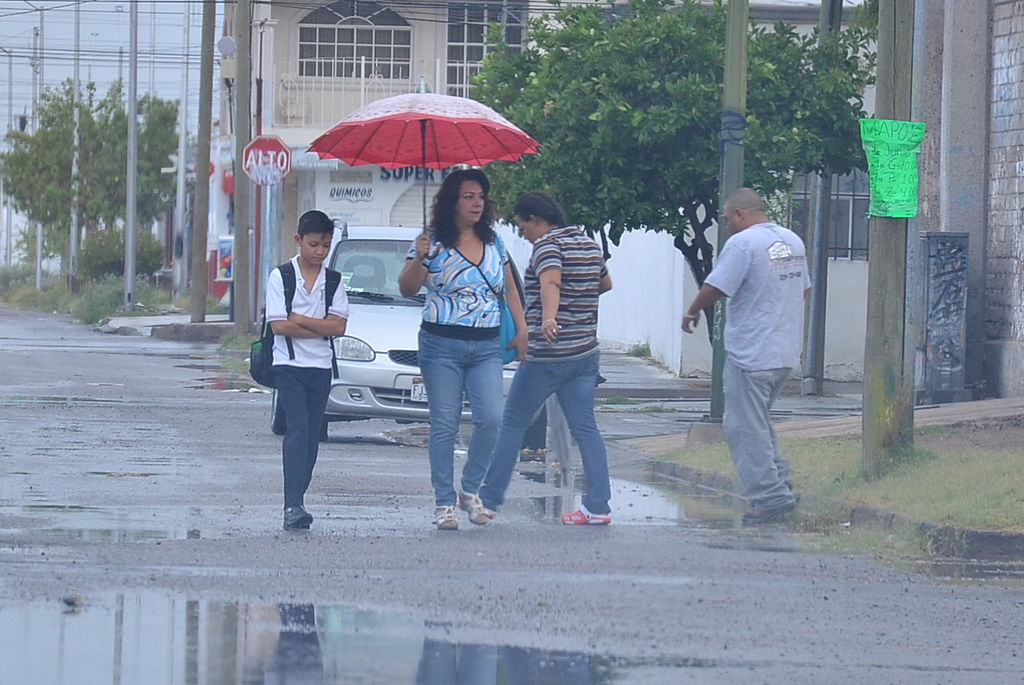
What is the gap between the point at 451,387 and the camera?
31.2ft

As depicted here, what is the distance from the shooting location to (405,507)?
33.8 ft

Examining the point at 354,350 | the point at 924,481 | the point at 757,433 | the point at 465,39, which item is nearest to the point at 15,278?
the point at 465,39

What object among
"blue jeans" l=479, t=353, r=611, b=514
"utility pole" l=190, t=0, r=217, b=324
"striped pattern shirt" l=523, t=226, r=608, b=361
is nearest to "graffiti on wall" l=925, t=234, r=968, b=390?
"blue jeans" l=479, t=353, r=611, b=514

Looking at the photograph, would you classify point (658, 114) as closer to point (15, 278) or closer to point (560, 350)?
point (560, 350)

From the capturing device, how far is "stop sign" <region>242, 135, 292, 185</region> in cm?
2506

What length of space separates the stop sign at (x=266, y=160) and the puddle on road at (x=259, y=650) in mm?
18436

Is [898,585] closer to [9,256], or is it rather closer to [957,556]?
[957,556]

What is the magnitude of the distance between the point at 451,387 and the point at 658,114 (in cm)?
789

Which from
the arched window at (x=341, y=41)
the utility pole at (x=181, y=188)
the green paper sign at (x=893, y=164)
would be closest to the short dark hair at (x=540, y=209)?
the green paper sign at (x=893, y=164)

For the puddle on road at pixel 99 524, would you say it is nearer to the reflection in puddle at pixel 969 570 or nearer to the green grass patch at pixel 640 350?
the reflection in puddle at pixel 969 570

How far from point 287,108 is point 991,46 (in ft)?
79.5

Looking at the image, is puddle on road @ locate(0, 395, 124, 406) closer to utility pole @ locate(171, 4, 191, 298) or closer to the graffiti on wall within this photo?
the graffiti on wall

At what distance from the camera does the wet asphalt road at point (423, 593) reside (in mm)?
6133

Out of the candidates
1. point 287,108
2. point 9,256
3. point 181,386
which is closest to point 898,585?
point 181,386
